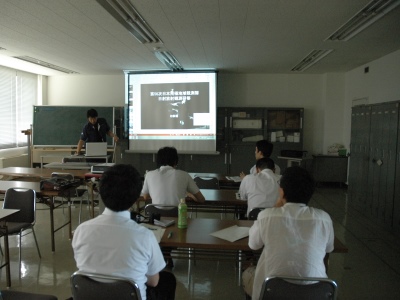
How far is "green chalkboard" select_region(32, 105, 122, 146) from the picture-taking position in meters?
8.26

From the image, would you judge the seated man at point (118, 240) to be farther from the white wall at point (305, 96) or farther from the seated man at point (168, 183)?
the white wall at point (305, 96)

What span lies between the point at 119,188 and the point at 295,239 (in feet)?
2.91

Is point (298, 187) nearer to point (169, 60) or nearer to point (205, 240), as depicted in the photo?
point (205, 240)

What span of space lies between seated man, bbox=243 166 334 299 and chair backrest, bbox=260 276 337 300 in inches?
1.7

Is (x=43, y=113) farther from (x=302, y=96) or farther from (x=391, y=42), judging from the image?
(x=391, y=42)

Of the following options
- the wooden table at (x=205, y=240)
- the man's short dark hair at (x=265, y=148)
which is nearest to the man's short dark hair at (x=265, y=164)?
the man's short dark hair at (x=265, y=148)

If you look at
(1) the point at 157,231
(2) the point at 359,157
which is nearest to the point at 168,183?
(1) the point at 157,231

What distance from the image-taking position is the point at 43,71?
836 cm

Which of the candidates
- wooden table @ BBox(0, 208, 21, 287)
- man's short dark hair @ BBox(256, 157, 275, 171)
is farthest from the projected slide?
wooden table @ BBox(0, 208, 21, 287)

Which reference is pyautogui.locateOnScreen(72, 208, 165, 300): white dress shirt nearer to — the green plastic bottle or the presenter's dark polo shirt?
the green plastic bottle

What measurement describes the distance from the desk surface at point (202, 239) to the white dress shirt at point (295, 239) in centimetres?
40

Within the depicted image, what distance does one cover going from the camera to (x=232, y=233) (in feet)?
7.36

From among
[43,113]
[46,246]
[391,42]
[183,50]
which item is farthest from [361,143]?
[43,113]

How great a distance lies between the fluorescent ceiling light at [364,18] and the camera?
362 cm
